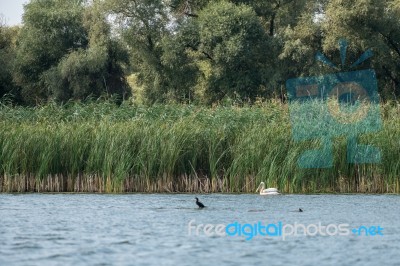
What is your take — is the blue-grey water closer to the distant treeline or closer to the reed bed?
the reed bed

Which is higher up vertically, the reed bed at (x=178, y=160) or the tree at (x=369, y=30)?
the tree at (x=369, y=30)

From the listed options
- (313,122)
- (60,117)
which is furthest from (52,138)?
(313,122)

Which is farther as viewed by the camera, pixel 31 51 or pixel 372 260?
pixel 31 51

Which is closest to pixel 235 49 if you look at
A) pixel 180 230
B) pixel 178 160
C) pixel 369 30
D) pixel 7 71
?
pixel 369 30

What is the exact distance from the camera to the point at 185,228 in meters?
19.4

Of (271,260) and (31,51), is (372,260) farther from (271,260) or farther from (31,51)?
(31,51)

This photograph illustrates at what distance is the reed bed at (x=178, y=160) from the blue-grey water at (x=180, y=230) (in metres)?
0.82

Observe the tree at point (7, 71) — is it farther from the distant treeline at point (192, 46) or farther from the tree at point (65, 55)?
the tree at point (65, 55)

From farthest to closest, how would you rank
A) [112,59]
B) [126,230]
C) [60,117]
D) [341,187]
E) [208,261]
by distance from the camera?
[112,59] → [60,117] → [341,187] → [126,230] → [208,261]

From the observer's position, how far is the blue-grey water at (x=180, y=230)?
15562 mm

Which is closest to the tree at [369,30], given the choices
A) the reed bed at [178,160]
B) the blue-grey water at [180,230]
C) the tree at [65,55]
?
the tree at [65,55]

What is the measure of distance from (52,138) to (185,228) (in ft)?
30.6

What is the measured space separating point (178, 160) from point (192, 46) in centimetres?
3295
